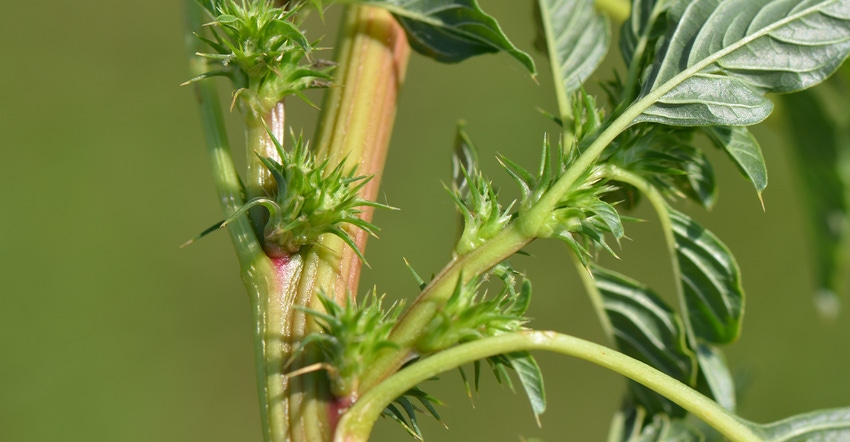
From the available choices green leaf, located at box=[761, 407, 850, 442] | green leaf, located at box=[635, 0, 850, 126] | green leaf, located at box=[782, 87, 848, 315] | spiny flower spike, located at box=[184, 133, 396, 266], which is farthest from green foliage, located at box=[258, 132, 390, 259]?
green leaf, located at box=[782, 87, 848, 315]

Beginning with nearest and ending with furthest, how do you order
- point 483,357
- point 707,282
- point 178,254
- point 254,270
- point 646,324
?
point 483,357 < point 254,270 < point 707,282 < point 646,324 < point 178,254

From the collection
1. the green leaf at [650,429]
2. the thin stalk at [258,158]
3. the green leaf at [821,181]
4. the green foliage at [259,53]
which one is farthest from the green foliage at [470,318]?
the green leaf at [821,181]

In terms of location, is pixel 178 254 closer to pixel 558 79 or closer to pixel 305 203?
pixel 558 79

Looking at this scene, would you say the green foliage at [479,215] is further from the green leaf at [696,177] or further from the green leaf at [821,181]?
the green leaf at [821,181]

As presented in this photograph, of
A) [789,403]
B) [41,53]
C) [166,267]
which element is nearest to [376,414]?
[166,267]

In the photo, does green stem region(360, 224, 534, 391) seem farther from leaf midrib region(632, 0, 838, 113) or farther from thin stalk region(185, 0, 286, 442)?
leaf midrib region(632, 0, 838, 113)

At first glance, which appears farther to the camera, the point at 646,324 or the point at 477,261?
the point at 646,324

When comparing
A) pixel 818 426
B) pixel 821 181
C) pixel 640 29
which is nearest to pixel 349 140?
pixel 640 29
